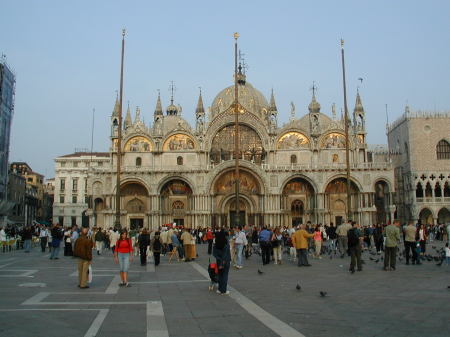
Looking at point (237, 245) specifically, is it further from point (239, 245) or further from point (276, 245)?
point (276, 245)

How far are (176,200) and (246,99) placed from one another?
1694 cm

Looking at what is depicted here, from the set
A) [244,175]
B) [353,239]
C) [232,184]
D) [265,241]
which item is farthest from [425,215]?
[353,239]

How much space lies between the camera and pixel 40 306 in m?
10.3

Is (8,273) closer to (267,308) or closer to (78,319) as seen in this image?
(78,319)

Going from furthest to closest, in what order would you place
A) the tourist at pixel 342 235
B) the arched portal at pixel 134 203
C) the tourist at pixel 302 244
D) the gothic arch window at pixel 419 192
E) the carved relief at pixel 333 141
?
the gothic arch window at pixel 419 192, the arched portal at pixel 134 203, the carved relief at pixel 333 141, the tourist at pixel 342 235, the tourist at pixel 302 244

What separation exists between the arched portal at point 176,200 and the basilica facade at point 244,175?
119 millimetres

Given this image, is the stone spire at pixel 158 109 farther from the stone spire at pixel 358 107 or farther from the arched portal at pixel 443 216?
the arched portal at pixel 443 216

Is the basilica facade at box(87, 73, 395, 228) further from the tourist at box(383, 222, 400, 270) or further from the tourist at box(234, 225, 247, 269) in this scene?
the tourist at box(383, 222, 400, 270)

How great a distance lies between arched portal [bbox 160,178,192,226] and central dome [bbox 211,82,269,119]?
10.3 metres

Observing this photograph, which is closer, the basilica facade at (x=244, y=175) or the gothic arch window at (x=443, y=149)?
the basilica facade at (x=244, y=175)

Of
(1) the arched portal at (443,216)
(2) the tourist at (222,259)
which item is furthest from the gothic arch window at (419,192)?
(2) the tourist at (222,259)

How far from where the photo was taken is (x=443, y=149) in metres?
58.0

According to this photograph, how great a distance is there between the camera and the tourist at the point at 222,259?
12316 millimetres

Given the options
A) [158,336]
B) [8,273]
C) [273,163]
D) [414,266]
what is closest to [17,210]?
[273,163]
